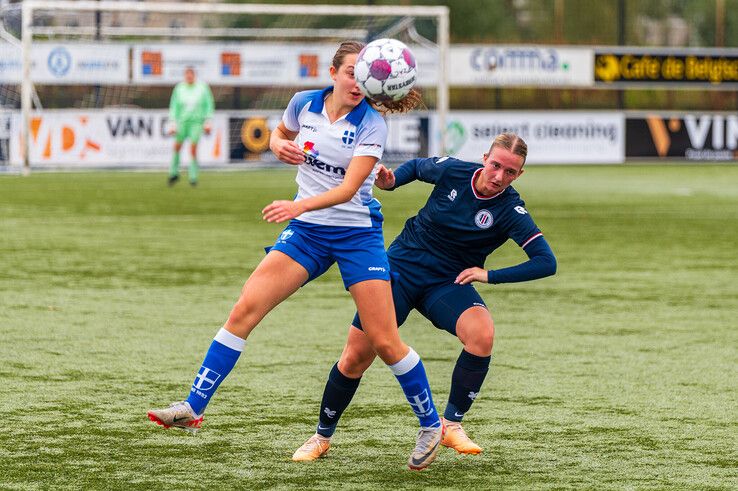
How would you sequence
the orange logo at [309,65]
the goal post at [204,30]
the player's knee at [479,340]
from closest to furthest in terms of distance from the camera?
the player's knee at [479,340] < the goal post at [204,30] < the orange logo at [309,65]

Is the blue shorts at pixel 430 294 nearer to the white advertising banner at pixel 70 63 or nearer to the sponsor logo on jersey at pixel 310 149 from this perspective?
the sponsor logo on jersey at pixel 310 149

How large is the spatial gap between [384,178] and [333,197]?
55 centimetres

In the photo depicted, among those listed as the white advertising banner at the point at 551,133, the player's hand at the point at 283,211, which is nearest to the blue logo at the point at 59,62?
the white advertising banner at the point at 551,133

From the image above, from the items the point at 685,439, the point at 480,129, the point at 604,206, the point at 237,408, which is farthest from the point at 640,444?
the point at 480,129

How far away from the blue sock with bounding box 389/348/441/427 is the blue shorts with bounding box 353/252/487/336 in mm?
411

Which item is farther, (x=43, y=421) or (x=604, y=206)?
(x=604, y=206)

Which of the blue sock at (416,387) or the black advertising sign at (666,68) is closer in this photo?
the blue sock at (416,387)

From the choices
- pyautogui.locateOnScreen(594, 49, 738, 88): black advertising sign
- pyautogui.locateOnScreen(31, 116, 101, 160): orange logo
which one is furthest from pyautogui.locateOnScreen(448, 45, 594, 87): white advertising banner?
pyautogui.locateOnScreen(31, 116, 101, 160): orange logo

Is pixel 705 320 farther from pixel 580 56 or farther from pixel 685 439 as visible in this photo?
pixel 580 56

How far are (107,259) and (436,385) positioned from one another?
661 centimetres

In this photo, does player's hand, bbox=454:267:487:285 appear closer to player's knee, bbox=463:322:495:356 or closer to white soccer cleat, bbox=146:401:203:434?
player's knee, bbox=463:322:495:356

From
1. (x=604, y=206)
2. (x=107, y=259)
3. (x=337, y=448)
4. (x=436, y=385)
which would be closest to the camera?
(x=337, y=448)

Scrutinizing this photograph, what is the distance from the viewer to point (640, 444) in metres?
6.25

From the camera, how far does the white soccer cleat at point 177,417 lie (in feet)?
18.6
